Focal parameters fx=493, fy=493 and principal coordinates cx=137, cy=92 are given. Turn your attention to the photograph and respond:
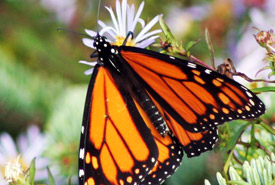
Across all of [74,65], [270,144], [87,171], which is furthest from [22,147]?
[270,144]

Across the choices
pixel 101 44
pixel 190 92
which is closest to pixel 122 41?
pixel 101 44

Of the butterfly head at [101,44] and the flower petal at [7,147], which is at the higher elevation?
the flower petal at [7,147]

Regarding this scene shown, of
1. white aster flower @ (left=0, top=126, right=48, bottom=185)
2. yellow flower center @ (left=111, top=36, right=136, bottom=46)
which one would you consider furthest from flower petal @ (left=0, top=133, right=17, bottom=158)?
yellow flower center @ (left=111, top=36, right=136, bottom=46)

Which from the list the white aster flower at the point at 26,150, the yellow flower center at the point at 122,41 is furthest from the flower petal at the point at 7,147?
the yellow flower center at the point at 122,41

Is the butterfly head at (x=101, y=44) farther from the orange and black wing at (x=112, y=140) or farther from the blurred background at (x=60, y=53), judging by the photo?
the blurred background at (x=60, y=53)

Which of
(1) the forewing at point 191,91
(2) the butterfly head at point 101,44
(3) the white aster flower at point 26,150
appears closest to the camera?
(1) the forewing at point 191,91

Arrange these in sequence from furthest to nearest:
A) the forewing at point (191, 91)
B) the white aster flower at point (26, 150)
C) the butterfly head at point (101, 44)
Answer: the white aster flower at point (26, 150), the butterfly head at point (101, 44), the forewing at point (191, 91)
